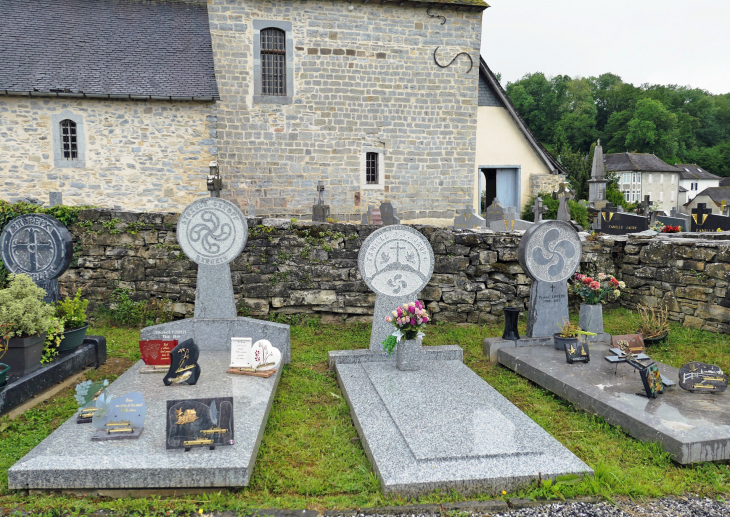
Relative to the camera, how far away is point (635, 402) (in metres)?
4.63

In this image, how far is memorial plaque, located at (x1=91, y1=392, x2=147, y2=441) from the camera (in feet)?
13.0

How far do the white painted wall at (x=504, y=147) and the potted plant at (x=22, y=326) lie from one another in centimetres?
1536

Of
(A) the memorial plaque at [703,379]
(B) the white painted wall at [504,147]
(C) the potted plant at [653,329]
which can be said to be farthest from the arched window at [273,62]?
(A) the memorial plaque at [703,379]

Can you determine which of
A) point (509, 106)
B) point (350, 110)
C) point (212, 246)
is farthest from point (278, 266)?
point (509, 106)

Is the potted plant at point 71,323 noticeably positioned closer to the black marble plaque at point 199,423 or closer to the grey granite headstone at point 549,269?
the black marble plaque at point 199,423

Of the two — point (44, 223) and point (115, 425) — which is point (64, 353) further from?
point (115, 425)

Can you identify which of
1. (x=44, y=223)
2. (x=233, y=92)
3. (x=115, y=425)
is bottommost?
(x=115, y=425)

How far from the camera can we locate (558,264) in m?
6.68

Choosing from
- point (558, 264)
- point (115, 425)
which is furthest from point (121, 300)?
point (558, 264)

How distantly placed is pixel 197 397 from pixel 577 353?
4082 mm

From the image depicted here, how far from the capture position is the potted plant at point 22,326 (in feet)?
16.4

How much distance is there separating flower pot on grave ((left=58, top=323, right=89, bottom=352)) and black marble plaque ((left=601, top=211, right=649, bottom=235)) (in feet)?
40.9

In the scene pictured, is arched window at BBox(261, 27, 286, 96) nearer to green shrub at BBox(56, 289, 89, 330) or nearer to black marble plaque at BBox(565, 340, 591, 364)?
green shrub at BBox(56, 289, 89, 330)

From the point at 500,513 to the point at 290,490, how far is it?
4.63ft
